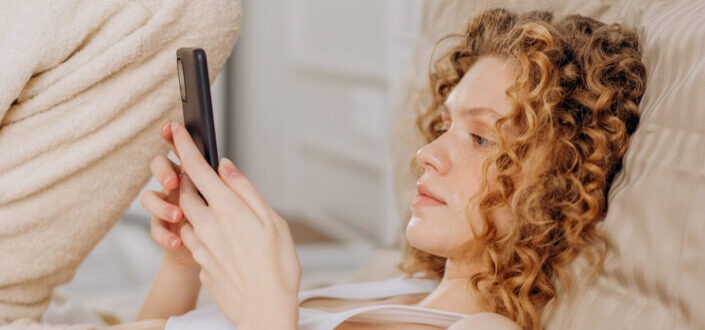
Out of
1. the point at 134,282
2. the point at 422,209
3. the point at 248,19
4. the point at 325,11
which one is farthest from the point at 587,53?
the point at 248,19

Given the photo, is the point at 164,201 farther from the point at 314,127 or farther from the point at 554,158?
the point at 314,127

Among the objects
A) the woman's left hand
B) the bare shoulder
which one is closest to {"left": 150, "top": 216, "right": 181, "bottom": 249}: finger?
the woman's left hand

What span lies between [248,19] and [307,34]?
0.34 m

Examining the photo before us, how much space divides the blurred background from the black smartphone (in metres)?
1.69

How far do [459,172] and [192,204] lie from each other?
289mm

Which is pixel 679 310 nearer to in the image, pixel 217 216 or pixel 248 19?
pixel 217 216

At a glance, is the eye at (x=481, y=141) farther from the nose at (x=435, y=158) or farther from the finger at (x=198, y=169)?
the finger at (x=198, y=169)

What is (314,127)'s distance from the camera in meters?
4.11

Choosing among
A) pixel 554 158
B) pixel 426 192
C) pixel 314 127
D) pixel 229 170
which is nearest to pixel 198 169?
pixel 229 170

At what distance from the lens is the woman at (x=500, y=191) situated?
34.6 inches

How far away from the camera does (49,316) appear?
49.0 inches

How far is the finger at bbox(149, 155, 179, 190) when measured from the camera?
977 mm

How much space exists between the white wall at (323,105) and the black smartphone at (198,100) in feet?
7.10

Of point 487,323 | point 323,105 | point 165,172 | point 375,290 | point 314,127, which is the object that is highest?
point 165,172
